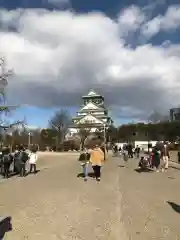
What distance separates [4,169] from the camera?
20.2 m

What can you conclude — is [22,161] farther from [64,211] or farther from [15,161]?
[64,211]

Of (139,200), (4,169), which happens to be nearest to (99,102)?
(4,169)

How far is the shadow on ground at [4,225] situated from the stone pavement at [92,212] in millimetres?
121

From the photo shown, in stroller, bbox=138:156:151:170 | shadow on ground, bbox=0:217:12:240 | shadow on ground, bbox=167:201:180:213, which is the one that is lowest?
shadow on ground, bbox=0:217:12:240

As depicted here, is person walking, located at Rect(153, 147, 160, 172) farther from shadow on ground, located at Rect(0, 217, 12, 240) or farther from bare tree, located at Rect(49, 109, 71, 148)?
bare tree, located at Rect(49, 109, 71, 148)

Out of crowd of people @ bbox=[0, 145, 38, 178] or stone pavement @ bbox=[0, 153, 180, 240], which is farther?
crowd of people @ bbox=[0, 145, 38, 178]

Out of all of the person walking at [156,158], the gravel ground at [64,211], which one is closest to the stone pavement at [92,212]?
the gravel ground at [64,211]

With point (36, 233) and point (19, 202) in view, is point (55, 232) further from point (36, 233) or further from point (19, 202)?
point (19, 202)

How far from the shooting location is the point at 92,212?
9453 mm

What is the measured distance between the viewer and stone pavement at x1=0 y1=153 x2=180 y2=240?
7359mm

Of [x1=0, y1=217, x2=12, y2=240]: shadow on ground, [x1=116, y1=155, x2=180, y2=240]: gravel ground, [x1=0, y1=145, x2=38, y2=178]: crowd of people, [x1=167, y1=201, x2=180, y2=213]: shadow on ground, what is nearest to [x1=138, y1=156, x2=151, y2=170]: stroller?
[x1=0, y1=145, x2=38, y2=178]: crowd of people

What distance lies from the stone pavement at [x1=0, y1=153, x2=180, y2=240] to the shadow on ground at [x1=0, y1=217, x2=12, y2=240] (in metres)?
0.12

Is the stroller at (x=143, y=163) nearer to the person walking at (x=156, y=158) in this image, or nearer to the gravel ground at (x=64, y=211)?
the person walking at (x=156, y=158)

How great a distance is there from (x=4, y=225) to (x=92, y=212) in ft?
7.64
